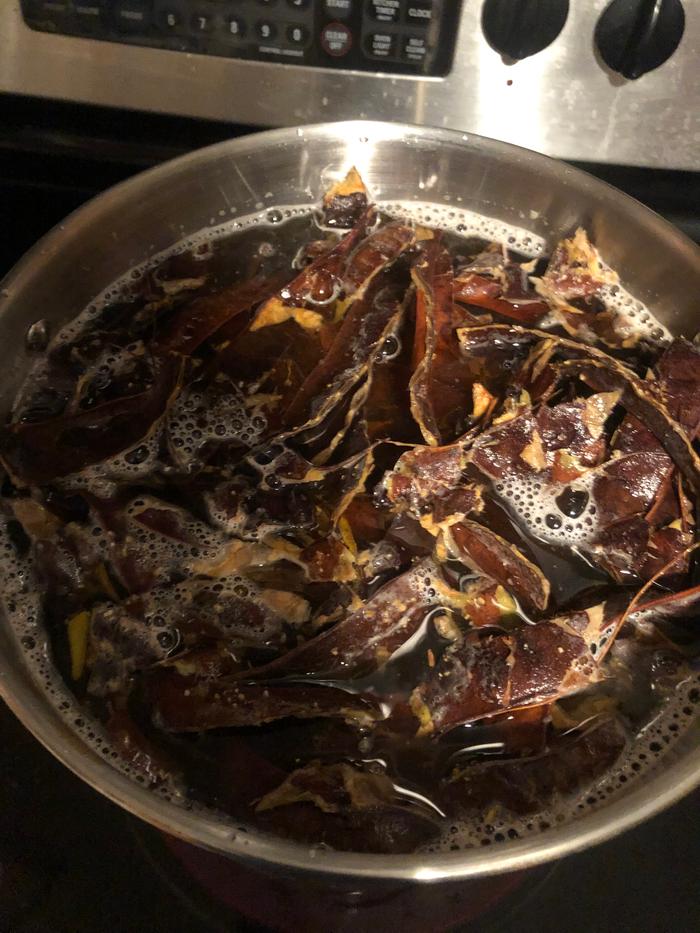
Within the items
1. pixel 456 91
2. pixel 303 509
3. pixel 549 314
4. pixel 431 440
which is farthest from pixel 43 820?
pixel 456 91

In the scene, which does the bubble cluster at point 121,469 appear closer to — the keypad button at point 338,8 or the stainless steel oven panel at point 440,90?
the stainless steel oven panel at point 440,90

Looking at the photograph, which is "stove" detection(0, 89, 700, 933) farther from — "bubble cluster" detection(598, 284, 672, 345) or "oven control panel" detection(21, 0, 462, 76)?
"oven control panel" detection(21, 0, 462, 76)

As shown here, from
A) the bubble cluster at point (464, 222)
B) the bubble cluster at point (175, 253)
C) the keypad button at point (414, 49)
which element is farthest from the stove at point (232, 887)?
the keypad button at point (414, 49)

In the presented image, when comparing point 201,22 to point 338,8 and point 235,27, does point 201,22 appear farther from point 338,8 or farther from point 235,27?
point 338,8

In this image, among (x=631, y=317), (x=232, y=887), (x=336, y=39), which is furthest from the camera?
(x=631, y=317)

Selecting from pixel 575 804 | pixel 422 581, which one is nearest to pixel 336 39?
pixel 422 581

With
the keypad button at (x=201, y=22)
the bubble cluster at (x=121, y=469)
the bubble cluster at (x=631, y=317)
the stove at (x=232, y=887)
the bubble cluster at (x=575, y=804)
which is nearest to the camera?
the bubble cluster at (x=575, y=804)
